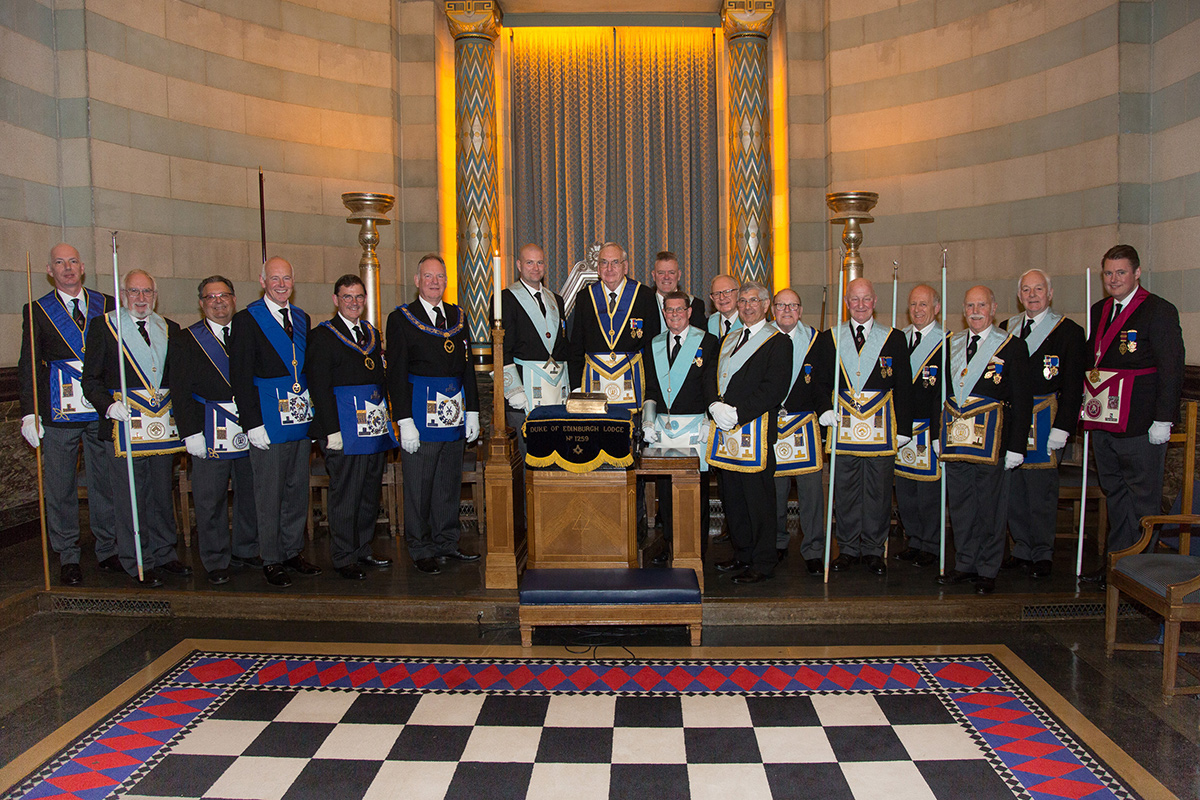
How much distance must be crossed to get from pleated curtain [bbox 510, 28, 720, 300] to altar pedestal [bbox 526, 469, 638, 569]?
4727 mm

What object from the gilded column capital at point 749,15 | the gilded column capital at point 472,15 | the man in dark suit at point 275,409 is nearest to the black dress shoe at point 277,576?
the man in dark suit at point 275,409

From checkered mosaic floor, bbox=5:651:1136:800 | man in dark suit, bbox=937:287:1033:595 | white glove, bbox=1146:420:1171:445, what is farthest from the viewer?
man in dark suit, bbox=937:287:1033:595

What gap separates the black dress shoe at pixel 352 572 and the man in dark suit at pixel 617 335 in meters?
1.69

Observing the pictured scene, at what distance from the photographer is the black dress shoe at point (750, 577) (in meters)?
4.84

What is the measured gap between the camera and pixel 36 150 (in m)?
6.15

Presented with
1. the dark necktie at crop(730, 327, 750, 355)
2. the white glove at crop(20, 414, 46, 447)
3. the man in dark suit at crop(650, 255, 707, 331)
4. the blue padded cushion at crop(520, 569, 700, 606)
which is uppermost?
the man in dark suit at crop(650, 255, 707, 331)

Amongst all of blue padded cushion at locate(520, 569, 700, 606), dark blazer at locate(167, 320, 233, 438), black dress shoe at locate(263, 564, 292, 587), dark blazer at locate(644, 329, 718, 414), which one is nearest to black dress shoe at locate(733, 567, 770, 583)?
blue padded cushion at locate(520, 569, 700, 606)

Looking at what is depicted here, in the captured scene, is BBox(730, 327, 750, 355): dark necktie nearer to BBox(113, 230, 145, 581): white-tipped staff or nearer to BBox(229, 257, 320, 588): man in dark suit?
BBox(229, 257, 320, 588): man in dark suit

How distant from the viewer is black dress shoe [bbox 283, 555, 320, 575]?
511 cm

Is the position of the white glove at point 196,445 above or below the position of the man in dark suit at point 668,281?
below

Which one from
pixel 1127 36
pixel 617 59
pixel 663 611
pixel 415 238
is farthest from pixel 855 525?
pixel 617 59

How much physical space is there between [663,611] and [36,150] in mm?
5380

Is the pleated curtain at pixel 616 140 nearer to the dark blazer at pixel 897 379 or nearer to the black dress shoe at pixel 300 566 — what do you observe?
the dark blazer at pixel 897 379

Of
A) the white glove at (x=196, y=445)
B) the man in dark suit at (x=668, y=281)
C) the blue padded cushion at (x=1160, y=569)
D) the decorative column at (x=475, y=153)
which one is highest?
the decorative column at (x=475, y=153)
